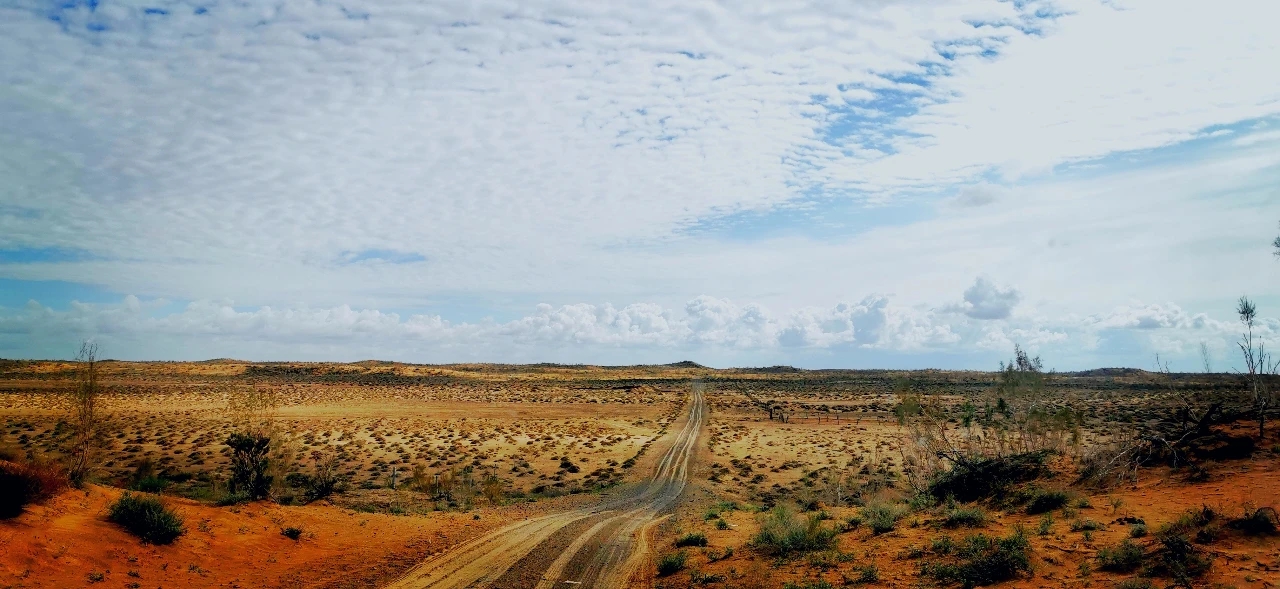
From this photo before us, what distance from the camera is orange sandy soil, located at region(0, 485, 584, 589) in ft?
39.8

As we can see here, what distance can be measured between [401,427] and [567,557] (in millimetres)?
37822

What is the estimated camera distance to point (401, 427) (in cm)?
4984

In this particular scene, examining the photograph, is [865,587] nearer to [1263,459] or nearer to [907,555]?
[907,555]

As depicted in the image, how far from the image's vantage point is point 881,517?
1584cm

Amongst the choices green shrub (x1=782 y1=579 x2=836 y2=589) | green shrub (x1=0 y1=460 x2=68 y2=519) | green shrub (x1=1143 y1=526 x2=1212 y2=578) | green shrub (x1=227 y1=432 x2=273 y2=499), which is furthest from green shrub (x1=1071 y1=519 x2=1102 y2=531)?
green shrub (x1=227 y1=432 x2=273 y2=499)

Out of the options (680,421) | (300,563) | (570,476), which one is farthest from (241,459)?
(680,421)

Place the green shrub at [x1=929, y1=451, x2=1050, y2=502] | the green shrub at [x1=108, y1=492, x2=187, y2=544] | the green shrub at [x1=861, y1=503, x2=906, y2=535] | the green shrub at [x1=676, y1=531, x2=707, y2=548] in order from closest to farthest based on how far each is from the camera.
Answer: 1. the green shrub at [x1=108, y1=492, x2=187, y2=544]
2. the green shrub at [x1=861, y1=503, x2=906, y2=535]
3. the green shrub at [x1=676, y1=531, x2=707, y2=548]
4. the green shrub at [x1=929, y1=451, x2=1050, y2=502]

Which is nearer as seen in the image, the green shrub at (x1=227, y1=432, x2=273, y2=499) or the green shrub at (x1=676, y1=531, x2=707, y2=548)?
the green shrub at (x1=676, y1=531, x2=707, y2=548)

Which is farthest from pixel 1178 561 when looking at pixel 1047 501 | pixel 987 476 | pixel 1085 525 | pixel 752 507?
pixel 752 507

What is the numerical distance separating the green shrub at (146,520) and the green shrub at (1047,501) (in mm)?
19021

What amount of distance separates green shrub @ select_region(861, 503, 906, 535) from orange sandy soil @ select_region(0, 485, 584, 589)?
10.6 m

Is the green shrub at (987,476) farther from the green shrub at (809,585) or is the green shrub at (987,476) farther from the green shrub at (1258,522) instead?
the green shrub at (809,585)

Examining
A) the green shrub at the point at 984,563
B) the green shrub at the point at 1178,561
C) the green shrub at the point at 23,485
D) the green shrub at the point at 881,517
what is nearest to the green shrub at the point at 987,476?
the green shrub at the point at 881,517

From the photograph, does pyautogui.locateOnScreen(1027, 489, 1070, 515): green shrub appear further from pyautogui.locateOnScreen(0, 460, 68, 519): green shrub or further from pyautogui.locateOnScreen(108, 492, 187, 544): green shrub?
pyautogui.locateOnScreen(0, 460, 68, 519): green shrub
